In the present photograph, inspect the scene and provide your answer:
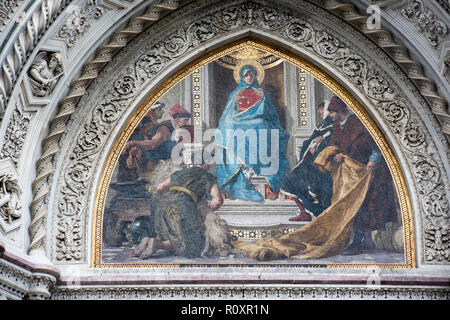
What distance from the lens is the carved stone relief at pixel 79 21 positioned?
473 inches

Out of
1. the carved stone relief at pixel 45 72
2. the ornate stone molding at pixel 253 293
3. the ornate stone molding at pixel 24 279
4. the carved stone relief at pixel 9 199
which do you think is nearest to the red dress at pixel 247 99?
the carved stone relief at pixel 45 72

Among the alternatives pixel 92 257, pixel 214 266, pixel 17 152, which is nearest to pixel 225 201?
pixel 214 266

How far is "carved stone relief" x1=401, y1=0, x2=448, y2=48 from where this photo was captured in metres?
12.2

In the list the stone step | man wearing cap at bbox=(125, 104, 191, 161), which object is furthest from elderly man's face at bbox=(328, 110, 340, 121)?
man wearing cap at bbox=(125, 104, 191, 161)

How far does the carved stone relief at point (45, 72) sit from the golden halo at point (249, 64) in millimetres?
2221

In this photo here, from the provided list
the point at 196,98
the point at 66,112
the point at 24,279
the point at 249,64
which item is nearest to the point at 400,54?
the point at 249,64

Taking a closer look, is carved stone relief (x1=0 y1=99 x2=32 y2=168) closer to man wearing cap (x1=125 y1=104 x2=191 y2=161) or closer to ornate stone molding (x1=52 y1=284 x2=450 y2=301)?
man wearing cap (x1=125 y1=104 x2=191 y2=161)

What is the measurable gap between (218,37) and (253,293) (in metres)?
3.33

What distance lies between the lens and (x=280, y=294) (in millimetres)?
11555

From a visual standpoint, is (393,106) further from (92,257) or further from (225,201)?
(92,257)

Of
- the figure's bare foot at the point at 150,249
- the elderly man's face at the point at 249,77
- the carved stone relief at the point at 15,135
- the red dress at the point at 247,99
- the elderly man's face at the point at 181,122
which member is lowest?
the figure's bare foot at the point at 150,249

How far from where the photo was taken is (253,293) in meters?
11.6

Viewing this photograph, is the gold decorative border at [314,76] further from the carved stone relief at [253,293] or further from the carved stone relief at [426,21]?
the carved stone relief at [426,21]

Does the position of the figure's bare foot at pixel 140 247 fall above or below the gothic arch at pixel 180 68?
below
